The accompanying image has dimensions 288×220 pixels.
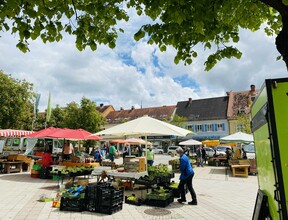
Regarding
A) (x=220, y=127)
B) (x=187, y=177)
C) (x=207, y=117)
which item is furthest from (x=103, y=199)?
(x=207, y=117)

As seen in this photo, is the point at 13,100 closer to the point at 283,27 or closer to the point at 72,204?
the point at 72,204

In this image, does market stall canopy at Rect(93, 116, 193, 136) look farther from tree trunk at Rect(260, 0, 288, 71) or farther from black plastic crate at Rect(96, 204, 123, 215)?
tree trunk at Rect(260, 0, 288, 71)

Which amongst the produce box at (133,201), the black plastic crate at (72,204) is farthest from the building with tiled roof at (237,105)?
the black plastic crate at (72,204)

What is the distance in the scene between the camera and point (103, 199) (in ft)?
23.9

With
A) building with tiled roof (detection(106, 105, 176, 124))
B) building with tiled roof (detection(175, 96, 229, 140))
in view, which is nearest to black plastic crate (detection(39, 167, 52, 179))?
building with tiled roof (detection(175, 96, 229, 140))

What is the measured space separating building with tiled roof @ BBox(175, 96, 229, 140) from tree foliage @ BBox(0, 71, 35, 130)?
34548mm

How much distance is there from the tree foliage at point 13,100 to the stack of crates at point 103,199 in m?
24.5

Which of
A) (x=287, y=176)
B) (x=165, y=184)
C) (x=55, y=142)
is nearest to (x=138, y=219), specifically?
(x=165, y=184)

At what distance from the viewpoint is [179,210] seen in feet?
25.3

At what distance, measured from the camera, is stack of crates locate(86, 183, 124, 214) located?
723 cm

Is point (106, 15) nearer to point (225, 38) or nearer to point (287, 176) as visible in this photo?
point (225, 38)

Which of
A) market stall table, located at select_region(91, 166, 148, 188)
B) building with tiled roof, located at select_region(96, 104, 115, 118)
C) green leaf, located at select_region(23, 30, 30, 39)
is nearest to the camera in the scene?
green leaf, located at select_region(23, 30, 30, 39)

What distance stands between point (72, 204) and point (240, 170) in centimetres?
1224

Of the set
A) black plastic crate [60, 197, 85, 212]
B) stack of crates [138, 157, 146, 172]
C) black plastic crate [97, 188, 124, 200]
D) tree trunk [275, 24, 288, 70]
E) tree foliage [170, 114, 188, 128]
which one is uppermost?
tree foliage [170, 114, 188, 128]
